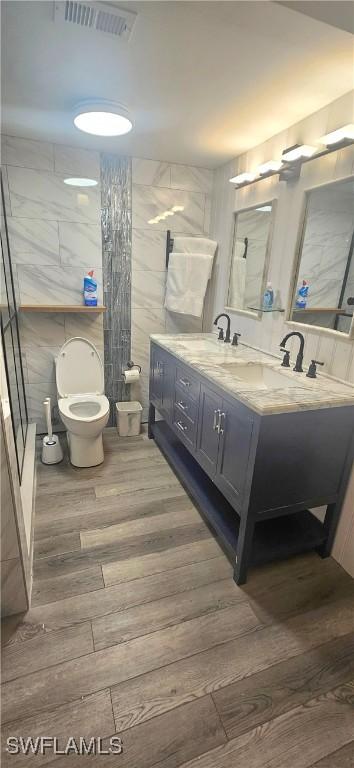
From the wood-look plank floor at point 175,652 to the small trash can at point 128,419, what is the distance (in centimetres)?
107

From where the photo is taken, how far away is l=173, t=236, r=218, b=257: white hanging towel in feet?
9.43

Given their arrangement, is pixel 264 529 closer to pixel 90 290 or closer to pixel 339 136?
pixel 339 136

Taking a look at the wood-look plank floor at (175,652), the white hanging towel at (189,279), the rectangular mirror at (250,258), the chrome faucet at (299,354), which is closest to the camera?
the wood-look plank floor at (175,652)

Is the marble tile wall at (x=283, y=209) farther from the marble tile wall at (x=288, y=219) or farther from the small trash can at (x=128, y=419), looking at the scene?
the small trash can at (x=128, y=419)

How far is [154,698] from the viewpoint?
1.21 m

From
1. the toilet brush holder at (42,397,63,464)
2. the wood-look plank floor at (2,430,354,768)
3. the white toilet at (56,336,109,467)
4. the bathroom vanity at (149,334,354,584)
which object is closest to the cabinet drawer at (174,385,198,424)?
the bathroom vanity at (149,334,354,584)

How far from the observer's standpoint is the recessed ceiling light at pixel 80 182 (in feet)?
8.41

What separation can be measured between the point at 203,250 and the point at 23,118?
149 cm

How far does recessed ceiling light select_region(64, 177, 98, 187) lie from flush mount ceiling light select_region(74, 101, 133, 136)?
2.04 feet

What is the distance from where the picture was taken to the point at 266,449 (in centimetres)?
145

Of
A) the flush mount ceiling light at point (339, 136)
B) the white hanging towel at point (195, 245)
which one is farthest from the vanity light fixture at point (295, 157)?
the white hanging towel at point (195, 245)

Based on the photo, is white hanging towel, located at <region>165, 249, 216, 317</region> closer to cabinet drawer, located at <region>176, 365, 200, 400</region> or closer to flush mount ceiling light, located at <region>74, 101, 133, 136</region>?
cabinet drawer, located at <region>176, 365, 200, 400</region>

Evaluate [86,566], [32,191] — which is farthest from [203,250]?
[86,566]

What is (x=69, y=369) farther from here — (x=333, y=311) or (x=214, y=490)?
(x=333, y=311)
